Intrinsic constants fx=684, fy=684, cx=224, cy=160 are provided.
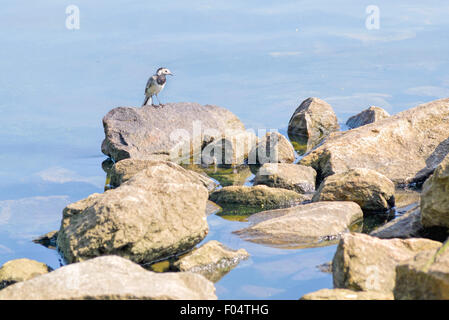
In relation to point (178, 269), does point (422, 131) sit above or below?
above

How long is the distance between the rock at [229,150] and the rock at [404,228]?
404 centimetres

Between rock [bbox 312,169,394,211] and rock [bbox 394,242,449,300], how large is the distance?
314cm

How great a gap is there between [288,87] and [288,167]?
6.12 m

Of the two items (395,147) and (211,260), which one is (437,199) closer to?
(211,260)

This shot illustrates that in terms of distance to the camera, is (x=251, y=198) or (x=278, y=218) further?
(x=251, y=198)

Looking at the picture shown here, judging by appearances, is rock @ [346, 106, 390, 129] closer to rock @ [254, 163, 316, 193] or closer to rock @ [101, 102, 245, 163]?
rock @ [101, 102, 245, 163]

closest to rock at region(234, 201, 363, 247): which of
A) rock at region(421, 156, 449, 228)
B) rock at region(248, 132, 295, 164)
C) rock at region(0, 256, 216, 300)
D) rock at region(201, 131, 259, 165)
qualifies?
→ rock at region(421, 156, 449, 228)

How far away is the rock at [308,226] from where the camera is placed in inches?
299

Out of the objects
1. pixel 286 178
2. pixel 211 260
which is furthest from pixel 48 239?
pixel 286 178

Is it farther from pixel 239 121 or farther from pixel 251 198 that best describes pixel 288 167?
pixel 239 121

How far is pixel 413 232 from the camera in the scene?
716 centimetres
